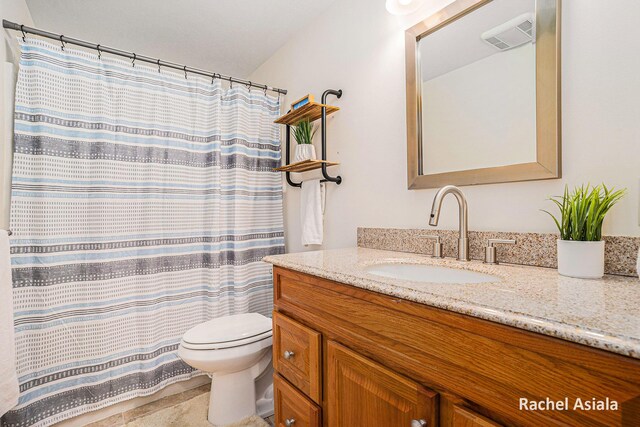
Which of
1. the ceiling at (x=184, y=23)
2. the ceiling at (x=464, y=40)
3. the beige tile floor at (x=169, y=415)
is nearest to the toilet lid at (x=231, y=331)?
the beige tile floor at (x=169, y=415)

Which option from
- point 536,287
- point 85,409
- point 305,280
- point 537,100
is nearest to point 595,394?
point 536,287

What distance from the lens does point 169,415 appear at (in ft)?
5.35

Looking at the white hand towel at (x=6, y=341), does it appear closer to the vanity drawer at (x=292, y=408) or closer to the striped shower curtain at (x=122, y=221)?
the striped shower curtain at (x=122, y=221)

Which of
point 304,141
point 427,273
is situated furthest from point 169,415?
point 304,141

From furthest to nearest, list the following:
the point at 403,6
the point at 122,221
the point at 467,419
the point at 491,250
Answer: the point at 122,221 → the point at 403,6 → the point at 491,250 → the point at 467,419

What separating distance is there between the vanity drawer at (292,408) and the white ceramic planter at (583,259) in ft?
2.77

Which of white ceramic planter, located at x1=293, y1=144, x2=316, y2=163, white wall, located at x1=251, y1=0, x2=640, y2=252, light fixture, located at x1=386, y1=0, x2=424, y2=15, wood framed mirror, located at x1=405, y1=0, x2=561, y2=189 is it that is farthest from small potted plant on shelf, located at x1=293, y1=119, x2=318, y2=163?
light fixture, located at x1=386, y1=0, x2=424, y2=15

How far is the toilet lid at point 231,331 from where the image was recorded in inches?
57.2

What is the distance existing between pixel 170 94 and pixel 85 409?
1773 millimetres

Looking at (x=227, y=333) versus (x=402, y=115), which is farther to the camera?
(x=227, y=333)

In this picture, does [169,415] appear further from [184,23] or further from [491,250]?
[184,23]

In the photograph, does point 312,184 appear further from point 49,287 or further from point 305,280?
point 49,287

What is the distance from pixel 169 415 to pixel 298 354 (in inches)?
42.8

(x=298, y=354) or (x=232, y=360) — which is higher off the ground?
(x=298, y=354)
